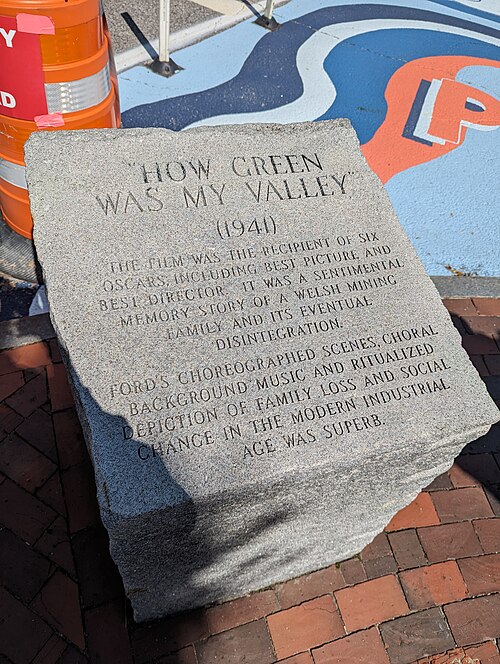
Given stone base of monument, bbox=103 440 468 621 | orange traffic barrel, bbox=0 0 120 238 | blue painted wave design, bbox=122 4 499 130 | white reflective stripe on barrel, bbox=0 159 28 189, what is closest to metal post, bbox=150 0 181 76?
blue painted wave design, bbox=122 4 499 130

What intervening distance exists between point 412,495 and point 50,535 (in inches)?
60.1

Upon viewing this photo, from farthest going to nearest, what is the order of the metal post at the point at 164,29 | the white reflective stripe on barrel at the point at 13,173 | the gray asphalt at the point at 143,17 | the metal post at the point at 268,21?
the metal post at the point at 268,21 < the gray asphalt at the point at 143,17 < the metal post at the point at 164,29 < the white reflective stripe on barrel at the point at 13,173

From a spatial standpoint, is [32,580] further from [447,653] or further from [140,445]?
[447,653]

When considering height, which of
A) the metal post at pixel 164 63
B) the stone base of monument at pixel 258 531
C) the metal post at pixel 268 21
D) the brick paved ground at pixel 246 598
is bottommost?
the brick paved ground at pixel 246 598

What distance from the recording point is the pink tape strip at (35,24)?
108 inches

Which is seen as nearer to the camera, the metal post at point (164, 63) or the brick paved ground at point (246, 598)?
the brick paved ground at point (246, 598)

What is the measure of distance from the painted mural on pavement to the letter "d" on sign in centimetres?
170

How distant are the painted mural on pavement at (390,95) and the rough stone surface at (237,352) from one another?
1.91 metres

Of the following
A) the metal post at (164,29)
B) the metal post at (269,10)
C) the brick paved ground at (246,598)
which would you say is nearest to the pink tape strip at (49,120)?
the brick paved ground at (246,598)

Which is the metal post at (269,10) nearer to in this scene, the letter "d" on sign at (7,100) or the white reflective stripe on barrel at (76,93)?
the white reflective stripe on barrel at (76,93)

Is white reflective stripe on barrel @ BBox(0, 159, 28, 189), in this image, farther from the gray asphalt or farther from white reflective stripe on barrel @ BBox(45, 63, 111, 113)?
the gray asphalt

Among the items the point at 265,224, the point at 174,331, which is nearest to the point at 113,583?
the point at 174,331

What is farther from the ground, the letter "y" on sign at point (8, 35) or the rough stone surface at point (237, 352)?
the letter "y" on sign at point (8, 35)

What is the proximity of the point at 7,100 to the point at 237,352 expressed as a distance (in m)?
2.10
